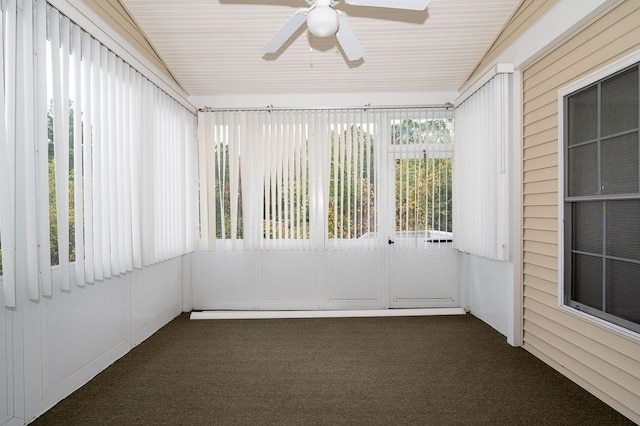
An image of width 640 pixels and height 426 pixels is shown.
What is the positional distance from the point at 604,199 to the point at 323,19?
2194 mm

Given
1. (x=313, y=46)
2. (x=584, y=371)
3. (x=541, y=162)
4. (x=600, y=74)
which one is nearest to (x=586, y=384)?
(x=584, y=371)

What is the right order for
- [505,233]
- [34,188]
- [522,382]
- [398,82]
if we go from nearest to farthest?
[34,188] < [522,382] < [505,233] < [398,82]

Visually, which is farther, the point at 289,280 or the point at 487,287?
the point at 289,280

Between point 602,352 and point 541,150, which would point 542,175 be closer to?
point 541,150

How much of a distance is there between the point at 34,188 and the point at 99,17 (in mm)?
1572

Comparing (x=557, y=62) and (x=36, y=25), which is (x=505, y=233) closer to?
(x=557, y=62)

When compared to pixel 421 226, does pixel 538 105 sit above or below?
above

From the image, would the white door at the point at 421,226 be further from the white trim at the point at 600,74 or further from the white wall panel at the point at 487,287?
the white trim at the point at 600,74

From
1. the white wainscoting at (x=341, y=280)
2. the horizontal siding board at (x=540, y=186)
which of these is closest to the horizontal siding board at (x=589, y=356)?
the horizontal siding board at (x=540, y=186)

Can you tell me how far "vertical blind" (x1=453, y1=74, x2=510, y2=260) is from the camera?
3.58m

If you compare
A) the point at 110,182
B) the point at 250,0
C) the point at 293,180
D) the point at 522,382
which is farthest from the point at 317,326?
the point at 250,0

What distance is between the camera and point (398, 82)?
4.51 m

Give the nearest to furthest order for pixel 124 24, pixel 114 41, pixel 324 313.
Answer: pixel 114 41 → pixel 124 24 → pixel 324 313

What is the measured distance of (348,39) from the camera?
104 inches
